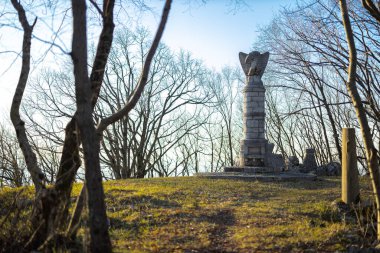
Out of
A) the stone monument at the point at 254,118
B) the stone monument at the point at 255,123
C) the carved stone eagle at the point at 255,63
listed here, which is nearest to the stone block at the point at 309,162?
the stone monument at the point at 255,123

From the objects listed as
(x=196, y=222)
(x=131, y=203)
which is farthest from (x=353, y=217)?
(x=131, y=203)

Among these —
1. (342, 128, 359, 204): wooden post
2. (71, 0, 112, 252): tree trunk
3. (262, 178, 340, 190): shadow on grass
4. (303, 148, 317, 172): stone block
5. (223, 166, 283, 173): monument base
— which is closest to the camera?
(71, 0, 112, 252): tree trunk

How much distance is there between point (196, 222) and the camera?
24.0 ft

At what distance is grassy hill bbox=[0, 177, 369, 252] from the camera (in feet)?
19.2

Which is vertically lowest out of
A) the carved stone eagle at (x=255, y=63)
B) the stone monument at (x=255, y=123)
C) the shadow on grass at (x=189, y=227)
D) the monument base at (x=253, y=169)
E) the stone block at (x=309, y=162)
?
the shadow on grass at (x=189, y=227)

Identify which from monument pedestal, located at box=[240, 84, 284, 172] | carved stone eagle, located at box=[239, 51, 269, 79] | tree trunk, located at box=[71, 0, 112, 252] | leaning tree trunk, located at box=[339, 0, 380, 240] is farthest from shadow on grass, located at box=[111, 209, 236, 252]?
carved stone eagle, located at box=[239, 51, 269, 79]

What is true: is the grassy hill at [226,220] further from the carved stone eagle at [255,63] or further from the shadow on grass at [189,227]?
the carved stone eagle at [255,63]

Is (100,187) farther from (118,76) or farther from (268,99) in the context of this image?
(268,99)

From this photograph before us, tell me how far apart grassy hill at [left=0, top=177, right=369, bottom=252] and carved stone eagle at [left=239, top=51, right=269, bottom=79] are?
21.2 ft

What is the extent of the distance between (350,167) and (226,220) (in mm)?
2717

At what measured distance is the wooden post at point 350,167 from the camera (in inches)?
316

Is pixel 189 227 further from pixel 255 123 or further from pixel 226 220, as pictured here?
pixel 255 123

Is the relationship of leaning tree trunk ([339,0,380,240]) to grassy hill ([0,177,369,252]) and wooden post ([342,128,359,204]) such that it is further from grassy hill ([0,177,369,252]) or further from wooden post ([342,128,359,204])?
wooden post ([342,128,359,204])

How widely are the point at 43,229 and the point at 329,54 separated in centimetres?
1213
